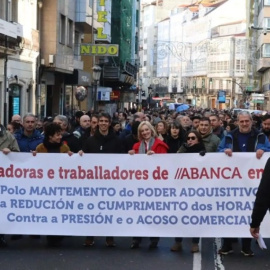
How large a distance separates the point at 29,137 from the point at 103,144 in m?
1.29

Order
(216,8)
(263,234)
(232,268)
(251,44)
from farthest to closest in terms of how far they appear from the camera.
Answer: (216,8), (251,44), (263,234), (232,268)

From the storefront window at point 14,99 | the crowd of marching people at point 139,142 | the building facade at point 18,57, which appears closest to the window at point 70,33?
the building facade at point 18,57

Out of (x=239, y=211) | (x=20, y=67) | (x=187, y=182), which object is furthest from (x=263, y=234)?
(x=20, y=67)

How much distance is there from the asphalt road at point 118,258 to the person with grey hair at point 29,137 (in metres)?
1.35

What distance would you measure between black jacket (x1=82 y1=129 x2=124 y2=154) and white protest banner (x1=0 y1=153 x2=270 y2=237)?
0.42 metres

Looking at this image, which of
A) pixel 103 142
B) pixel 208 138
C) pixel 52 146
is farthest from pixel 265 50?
pixel 52 146

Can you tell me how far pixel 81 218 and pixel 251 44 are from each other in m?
80.9

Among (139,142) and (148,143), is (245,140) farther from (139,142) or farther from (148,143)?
(139,142)

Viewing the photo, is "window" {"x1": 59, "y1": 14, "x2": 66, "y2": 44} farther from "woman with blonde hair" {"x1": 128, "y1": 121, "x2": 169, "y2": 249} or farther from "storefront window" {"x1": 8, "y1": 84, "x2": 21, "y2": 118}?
"woman with blonde hair" {"x1": 128, "y1": 121, "x2": 169, "y2": 249}

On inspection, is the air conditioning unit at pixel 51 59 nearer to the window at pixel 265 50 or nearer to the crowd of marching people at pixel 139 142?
the crowd of marching people at pixel 139 142

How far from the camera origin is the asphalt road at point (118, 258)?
816 centimetres

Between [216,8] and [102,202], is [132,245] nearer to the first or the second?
[102,202]

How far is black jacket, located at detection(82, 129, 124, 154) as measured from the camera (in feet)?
31.4

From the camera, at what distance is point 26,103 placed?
29.4 metres
